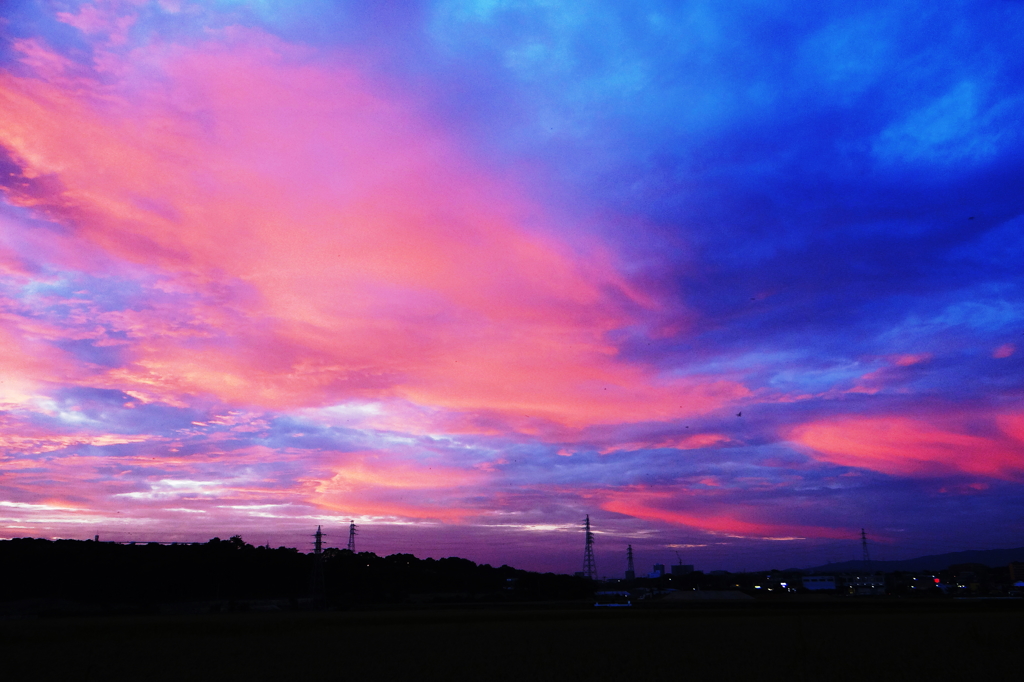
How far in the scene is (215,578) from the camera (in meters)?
142

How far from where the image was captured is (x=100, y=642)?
170 ft

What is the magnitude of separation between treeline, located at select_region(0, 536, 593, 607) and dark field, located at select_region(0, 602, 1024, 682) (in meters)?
69.0

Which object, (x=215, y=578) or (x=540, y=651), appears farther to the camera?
(x=215, y=578)

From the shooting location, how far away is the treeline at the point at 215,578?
12500 cm

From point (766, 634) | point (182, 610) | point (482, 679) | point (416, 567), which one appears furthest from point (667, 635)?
point (416, 567)

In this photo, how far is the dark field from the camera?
33.4 m

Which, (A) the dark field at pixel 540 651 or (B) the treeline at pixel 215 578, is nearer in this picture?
(A) the dark field at pixel 540 651

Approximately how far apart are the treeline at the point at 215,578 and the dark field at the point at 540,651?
226ft

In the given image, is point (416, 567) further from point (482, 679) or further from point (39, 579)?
point (482, 679)

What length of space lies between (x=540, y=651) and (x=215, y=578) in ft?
396

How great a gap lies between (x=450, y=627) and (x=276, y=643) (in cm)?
1852

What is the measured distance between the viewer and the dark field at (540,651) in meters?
33.4

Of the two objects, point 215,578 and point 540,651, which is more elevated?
point 215,578

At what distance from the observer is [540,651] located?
140ft
